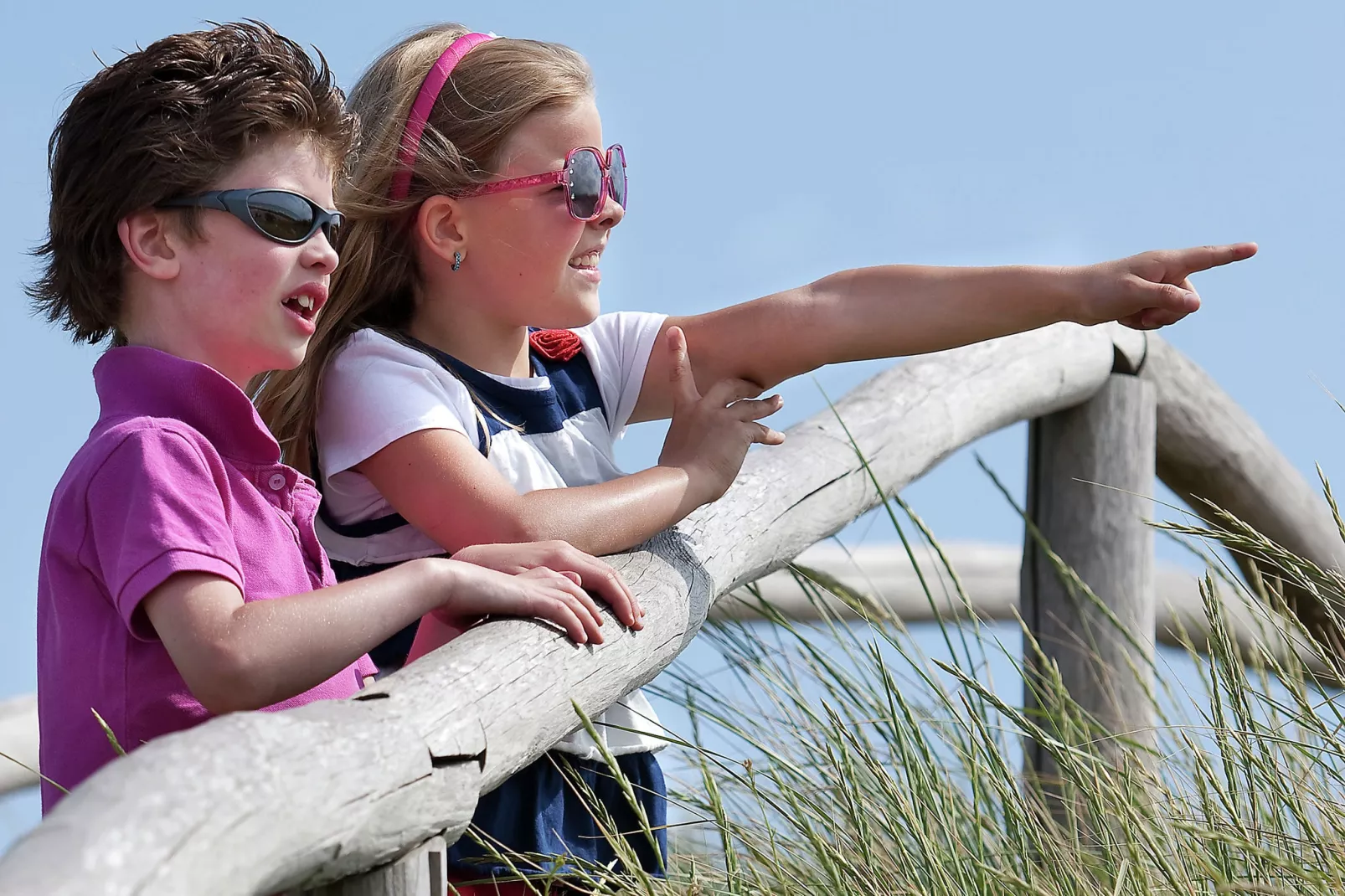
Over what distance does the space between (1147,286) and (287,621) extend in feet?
4.66

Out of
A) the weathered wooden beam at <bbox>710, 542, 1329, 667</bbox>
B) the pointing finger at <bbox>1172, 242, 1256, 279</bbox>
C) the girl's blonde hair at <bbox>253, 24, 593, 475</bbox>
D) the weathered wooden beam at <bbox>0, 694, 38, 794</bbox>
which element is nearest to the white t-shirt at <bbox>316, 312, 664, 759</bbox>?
the girl's blonde hair at <bbox>253, 24, 593, 475</bbox>

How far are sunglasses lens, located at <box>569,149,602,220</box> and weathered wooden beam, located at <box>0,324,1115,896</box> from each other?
0.54m

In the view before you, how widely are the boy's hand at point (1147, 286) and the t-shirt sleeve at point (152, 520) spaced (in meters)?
1.42

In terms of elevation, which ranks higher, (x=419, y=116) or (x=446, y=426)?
(x=419, y=116)

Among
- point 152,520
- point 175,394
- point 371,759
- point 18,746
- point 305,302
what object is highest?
point 305,302

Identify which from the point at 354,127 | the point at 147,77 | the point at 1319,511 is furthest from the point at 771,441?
the point at 1319,511

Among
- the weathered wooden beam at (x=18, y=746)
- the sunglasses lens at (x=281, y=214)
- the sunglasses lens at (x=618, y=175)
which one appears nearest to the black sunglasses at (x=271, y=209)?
the sunglasses lens at (x=281, y=214)

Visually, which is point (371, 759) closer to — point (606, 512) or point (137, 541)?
point (137, 541)

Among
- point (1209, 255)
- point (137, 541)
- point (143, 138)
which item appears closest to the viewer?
point (137, 541)

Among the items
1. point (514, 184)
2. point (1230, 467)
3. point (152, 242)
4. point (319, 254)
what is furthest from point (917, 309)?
point (1230, 467)

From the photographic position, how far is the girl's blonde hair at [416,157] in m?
2.36

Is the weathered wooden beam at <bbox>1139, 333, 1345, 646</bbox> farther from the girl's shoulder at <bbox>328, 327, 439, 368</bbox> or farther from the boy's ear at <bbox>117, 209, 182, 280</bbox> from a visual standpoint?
the boy's ear at <bbox>117, 209, 182, 280</bbox>

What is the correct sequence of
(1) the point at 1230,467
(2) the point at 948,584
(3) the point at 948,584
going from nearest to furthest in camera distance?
(1) the point at 1230,467, (3) the point at 948,584, (2) the point at 948,584

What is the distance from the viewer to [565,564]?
183 centimetres
